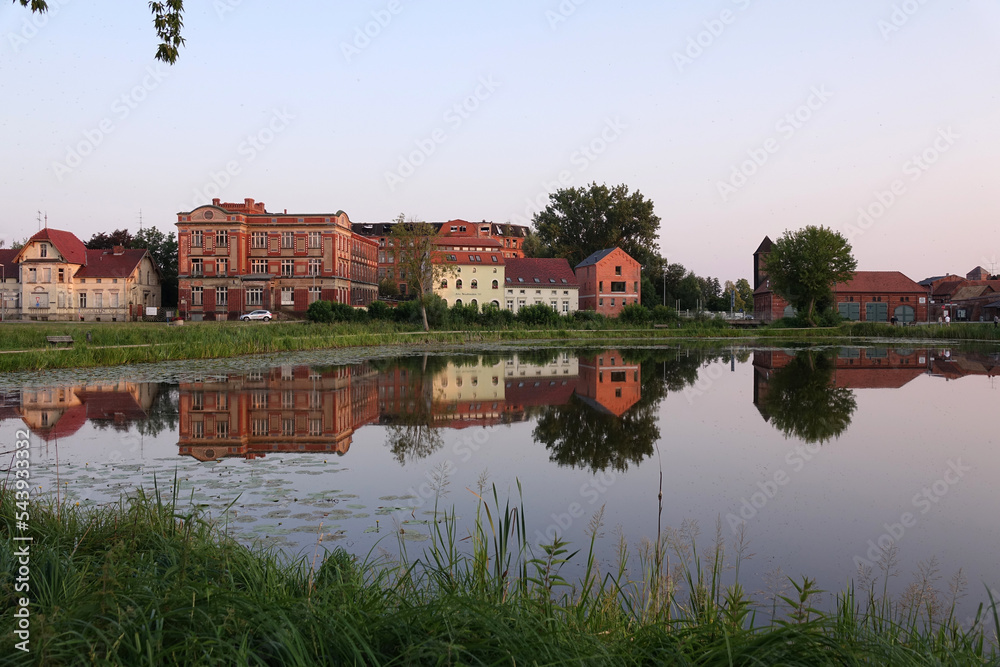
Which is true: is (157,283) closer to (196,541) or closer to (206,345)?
(206,345)

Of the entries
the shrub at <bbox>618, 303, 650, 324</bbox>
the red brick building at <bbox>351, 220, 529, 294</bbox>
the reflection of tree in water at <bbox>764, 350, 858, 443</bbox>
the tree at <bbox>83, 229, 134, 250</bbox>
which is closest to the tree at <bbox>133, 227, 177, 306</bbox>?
the tree at <bbox>83, 229, 134, 250</bbox>

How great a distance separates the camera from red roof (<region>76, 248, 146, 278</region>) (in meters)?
61.3

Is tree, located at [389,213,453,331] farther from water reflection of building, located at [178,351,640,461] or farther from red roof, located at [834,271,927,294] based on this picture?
red roof, located at [834,271,927,294]

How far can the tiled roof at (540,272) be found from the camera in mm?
74062

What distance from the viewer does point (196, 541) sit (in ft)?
15.9

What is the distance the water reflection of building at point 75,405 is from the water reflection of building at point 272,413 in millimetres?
925

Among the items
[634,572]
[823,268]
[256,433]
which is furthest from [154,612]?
[823,268]

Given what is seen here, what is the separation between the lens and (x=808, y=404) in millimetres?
15773

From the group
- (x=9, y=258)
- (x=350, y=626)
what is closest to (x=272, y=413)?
(x=350, y=626)

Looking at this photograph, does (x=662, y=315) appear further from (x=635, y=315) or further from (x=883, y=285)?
(x=883, y=285)

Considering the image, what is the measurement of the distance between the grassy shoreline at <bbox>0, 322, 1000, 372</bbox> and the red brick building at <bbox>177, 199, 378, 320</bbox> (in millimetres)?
16958

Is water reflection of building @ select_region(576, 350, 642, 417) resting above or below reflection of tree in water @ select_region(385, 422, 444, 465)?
above

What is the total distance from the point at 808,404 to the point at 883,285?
247 ft

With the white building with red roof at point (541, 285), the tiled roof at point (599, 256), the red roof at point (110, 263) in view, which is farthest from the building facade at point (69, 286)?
the tiled roof at point (599, 256)
